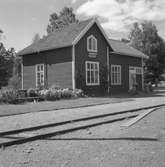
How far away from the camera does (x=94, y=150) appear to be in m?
6.09

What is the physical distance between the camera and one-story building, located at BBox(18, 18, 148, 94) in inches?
941

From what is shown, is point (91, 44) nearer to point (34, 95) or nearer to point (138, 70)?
point (34, 95)

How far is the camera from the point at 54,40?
26.3 metres

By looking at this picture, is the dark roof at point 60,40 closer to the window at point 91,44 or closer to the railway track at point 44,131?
the window at point 91,44

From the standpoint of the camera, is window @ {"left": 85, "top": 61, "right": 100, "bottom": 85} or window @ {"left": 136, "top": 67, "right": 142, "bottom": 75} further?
window @ {"left": 136, "top": 67, "right": 142, "bottom": 75}

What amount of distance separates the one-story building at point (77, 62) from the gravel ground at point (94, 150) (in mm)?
15859

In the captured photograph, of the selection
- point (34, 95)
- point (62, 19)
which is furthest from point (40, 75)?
point (62, 19)

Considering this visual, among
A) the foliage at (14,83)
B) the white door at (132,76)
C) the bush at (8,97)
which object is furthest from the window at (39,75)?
the white door at (132,76)

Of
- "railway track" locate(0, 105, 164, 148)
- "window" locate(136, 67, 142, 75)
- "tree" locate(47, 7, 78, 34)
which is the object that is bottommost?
"railway track" locate(0, 105, 164, 148)

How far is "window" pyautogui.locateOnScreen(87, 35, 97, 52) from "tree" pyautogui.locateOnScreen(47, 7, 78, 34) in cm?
3609

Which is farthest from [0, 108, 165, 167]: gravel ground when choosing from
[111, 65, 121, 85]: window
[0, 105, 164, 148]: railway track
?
[111, 65, 121, 85]: window

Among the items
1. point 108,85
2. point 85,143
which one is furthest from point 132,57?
point 85,143

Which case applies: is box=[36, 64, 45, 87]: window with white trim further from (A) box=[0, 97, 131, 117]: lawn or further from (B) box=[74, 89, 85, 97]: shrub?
(A) box=[0, 97, 131, 117]: lawn

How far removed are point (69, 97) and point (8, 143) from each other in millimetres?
14918
